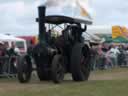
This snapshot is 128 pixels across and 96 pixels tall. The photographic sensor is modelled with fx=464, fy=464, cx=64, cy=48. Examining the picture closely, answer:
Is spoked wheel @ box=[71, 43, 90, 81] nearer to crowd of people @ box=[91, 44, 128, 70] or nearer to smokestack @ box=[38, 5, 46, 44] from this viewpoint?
smokestack @ box=[38, 5, 46, 44]

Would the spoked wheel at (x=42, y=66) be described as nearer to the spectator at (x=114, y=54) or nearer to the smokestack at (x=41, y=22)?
the smokestack at (x=41, y=22)

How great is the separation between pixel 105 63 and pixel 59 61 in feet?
41.5

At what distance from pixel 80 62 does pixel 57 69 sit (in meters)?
1.24

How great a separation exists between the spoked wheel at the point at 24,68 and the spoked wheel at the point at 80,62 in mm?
1547

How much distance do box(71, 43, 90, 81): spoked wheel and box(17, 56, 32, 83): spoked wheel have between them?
1.55 m

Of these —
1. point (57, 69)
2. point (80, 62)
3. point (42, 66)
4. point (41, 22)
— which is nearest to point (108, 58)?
point (80, 62)

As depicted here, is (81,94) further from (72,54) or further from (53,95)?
(72,54)

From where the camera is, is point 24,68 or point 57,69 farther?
point 24,68

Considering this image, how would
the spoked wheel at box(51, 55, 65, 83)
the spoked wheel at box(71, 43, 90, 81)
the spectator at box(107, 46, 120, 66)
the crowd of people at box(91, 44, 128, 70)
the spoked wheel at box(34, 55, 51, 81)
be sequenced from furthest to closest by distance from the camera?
1. the spectator at box(107, 46, 120, 66)
2. the crowd of people at box(91, 44, 128, 70)
3. the spoked wheel at box(71, 43, 90, 81)
4. the spoked wheel at box(34, 55, 51, 81)
5. the spoked wheel at box(51, 55, 65, 83)

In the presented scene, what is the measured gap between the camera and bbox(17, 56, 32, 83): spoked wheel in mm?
15805

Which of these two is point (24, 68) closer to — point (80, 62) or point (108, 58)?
point (80, 62)

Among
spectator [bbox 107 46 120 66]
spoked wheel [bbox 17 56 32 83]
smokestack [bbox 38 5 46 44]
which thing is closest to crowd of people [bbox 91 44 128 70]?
spectator [bbox 107 46 120 66]

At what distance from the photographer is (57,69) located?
50.6ft

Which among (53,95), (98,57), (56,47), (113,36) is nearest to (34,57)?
(56,47)
